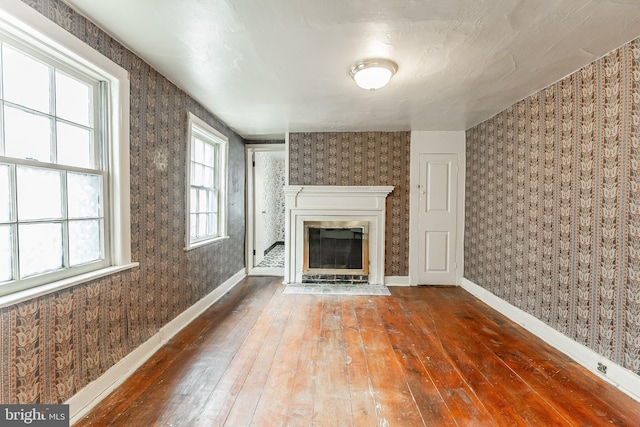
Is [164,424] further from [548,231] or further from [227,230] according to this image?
[548,231]

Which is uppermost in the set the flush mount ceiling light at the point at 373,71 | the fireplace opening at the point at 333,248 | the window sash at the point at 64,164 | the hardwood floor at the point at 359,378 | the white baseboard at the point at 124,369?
the flush mount ceiling light at the point at 373,71

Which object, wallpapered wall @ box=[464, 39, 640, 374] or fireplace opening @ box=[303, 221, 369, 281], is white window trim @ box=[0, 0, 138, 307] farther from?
wallpapered wall @ box=[464, 39, 640, 374]

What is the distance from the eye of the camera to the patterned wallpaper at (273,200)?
652 centimetres

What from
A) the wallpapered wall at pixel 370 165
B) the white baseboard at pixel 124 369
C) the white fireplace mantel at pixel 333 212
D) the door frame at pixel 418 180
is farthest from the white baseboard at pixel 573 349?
the white baseboard at pixel 124 369

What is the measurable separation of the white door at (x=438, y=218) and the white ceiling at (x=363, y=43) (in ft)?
4.14

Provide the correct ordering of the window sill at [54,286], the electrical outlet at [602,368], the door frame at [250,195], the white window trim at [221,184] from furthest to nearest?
the door frame at [250,195], the white window trim at [221,184], the electrical outlet at [602,368], the window sill at [54,286]

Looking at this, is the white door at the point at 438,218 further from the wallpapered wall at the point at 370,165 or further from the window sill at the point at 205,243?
the window sill at the point at 205,243

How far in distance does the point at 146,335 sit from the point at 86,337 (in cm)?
56

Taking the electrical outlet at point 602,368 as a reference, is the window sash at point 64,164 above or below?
above

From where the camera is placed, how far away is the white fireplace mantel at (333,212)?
4.04 metres

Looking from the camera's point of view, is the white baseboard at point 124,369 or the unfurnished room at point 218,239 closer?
the unfurnished room at point 218,239

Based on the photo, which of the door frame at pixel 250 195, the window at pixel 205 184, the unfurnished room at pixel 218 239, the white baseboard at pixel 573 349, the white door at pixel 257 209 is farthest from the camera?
the white door at pixel 257 209

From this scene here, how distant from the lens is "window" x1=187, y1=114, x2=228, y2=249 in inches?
116

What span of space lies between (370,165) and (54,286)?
3548 millimetres
